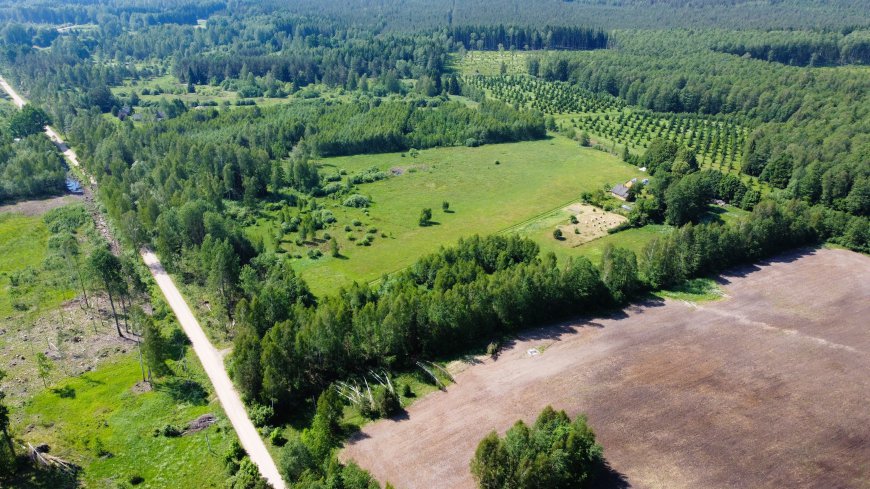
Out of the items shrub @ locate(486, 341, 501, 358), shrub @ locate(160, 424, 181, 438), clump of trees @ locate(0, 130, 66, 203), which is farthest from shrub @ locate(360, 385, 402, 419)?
clump of trees @ locate(0, 130, 66, 203)

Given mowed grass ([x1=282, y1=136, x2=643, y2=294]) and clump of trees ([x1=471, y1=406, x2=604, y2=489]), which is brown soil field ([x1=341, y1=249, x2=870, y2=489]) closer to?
clump of trees ([x1=471, y1=406, x2=604, y2=489])

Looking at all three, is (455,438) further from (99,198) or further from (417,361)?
(99,198)

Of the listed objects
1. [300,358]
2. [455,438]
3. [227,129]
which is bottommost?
[455,438]

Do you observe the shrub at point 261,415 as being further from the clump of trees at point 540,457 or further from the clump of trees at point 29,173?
the clump of trees at point 29,173

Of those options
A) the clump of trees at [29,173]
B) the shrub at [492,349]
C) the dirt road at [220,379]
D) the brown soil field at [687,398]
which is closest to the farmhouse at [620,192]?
the brown soil field at [687,398]

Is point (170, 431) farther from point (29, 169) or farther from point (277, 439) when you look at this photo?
point (29, 169)

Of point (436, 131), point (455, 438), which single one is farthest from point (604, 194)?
point (455, 438)
